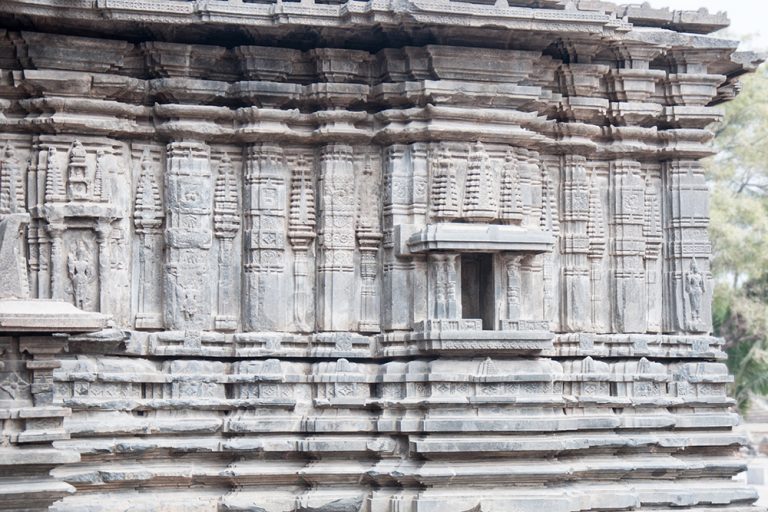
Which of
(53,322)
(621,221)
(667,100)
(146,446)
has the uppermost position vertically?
(667,100)

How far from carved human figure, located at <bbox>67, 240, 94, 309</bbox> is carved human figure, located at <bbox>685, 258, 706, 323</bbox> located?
6687 millimetres

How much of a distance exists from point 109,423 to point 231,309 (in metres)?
1.83

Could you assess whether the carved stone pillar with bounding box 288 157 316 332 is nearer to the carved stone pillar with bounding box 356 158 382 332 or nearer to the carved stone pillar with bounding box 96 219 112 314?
the carved stone pillar with bounding box 356 158 382 332

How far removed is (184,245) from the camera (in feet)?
52.4

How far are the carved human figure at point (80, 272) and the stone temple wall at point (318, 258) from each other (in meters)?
0.03

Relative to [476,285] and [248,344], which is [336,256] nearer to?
[248,344]

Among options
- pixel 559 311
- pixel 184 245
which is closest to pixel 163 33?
pixel 184 245

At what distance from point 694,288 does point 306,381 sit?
15.4ft

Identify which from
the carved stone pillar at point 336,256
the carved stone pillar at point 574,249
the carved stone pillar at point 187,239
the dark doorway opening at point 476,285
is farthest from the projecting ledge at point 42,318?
the carved stone pillar at point 574,249

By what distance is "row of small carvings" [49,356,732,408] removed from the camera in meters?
15.4

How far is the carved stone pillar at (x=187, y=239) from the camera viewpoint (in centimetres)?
1593

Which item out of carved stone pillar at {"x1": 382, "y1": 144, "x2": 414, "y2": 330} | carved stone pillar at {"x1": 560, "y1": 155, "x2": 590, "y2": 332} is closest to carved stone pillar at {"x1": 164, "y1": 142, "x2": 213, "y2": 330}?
carved stone pillar at {"x1": 382, "y1": 144, "x2": 414, "y2": 330}

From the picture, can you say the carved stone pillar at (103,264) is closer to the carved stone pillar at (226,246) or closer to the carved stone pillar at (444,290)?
the carved stone pillar at (226,246)

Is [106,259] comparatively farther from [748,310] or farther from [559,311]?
[748,310]
